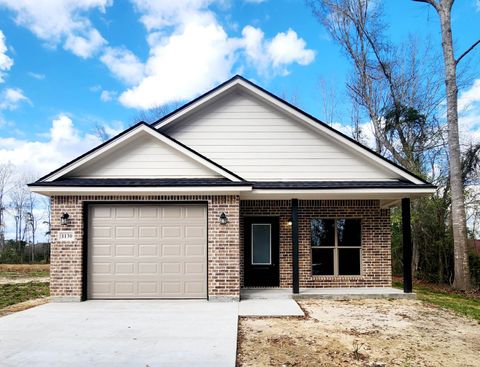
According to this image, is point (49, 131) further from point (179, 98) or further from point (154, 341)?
point (154, 341)

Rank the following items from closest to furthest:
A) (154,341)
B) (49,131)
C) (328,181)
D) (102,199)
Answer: (154,341) < (102,199) < (328,181) < (49,131)

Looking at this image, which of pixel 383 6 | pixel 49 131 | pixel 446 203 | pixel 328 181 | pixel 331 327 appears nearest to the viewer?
pixel 331 327

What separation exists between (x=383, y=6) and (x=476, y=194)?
1116cm

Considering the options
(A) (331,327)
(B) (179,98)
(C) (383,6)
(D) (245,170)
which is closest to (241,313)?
(A) (331,327)

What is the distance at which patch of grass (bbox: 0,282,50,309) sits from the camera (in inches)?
451

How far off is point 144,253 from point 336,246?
18.2ft

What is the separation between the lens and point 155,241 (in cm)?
1017

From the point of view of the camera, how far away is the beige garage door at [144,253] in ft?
33.1

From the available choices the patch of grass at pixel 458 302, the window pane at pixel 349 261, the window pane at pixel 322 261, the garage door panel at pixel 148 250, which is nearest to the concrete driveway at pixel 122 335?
the garage door panel at pixel 148 250

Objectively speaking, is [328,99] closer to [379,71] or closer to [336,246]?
[379,71]

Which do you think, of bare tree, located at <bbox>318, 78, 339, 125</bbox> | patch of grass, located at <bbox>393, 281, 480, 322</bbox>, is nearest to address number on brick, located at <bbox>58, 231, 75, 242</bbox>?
patch of grass, located at <bbox>393, 281, 480, 322</bbox>

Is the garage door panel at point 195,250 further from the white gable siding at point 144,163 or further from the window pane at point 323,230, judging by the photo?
the window pane at point 323,230

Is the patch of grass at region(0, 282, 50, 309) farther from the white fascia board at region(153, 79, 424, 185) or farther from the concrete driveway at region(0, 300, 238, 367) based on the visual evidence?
the white fascia board at region(153, 79, 424, 185)

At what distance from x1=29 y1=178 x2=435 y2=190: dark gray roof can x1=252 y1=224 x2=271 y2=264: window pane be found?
155cm
